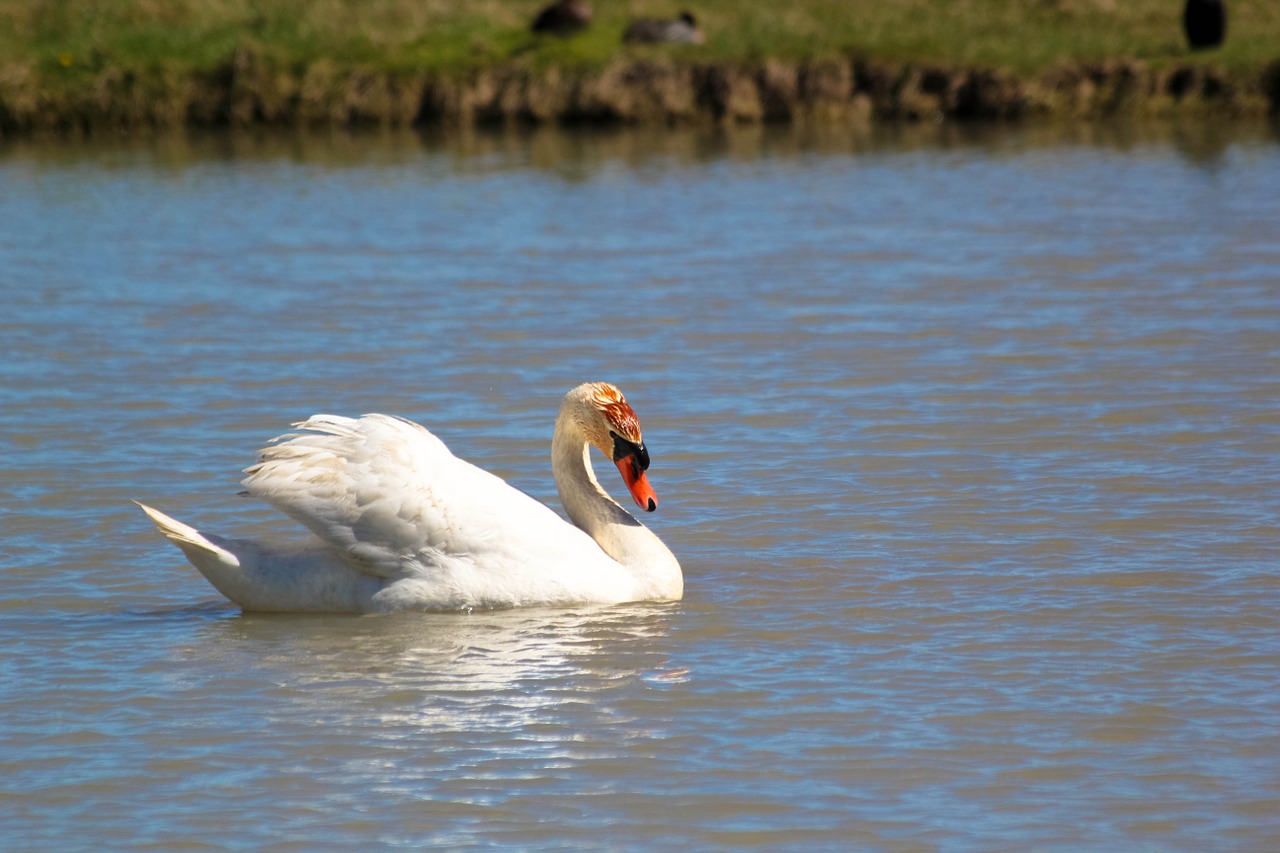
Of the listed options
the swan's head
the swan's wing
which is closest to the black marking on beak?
the swan's head

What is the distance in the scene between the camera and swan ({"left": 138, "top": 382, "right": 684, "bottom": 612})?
295 inches

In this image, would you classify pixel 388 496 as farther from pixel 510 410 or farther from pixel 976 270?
pixel 976 270

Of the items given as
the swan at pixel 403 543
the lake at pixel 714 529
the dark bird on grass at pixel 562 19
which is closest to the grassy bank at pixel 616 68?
the dark bird on grass at pixel 562 19

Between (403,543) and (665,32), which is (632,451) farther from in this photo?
(665,32)

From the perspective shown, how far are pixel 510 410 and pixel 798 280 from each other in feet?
17.4

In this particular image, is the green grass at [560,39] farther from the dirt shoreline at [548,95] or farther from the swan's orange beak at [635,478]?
the swan's orange beak at [635,478]

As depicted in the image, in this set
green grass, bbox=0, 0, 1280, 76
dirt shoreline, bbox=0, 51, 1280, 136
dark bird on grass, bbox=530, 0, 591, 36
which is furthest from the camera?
dark bird on grass, bbox=530, 0, 591, 36

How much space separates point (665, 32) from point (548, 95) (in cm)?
295

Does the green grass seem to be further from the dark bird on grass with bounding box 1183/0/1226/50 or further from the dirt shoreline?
the dirt shoreline

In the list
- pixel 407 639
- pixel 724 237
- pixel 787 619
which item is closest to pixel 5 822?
pixel 407 639

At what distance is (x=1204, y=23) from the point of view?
94.7 ft

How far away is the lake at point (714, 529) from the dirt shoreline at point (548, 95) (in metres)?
8.75

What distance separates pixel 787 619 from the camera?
24.7 ft

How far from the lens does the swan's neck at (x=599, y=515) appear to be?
25.7 ft
